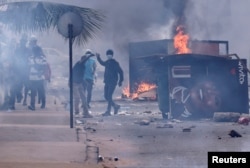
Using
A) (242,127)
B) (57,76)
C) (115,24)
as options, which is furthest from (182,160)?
Answer: (57,76)

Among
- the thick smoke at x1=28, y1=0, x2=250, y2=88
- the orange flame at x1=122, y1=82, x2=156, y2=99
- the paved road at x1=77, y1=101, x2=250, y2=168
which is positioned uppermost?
the thick smoke at x1=28, y1=0, x2=250, y2=88

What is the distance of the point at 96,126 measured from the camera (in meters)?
12.1

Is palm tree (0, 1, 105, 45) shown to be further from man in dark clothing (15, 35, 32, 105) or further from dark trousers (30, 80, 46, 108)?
dark trousers (30, 80, 46, 108)

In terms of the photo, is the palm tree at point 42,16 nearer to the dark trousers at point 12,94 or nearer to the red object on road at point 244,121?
the dark trousers at point 12,94

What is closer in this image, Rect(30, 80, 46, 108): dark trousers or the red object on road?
the red object on road

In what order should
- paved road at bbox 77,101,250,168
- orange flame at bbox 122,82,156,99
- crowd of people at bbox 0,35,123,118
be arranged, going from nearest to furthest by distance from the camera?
paved road at bbox 77,101,250,168 → crowd of people at bbox 0,35,123,118 → orange flame at bbox 122,82,156,99

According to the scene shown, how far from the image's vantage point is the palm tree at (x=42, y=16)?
13406 mm

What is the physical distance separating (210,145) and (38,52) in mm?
6340

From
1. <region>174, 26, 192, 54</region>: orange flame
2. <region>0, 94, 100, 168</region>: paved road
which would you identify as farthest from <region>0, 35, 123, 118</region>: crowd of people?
<region>174, 26, 192, 54</region>: orange flame

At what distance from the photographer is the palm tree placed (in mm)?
13406

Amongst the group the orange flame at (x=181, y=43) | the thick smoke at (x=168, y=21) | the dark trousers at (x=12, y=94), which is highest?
the thick smoke at (x=168, y=21)

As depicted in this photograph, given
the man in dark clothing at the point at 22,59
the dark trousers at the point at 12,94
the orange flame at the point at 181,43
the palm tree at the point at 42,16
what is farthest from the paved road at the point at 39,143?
the orange flame at the point at 181,43

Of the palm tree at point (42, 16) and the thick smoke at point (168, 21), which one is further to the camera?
the thick smoke at point (168, 21)

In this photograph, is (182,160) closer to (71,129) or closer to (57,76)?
(71,129)
